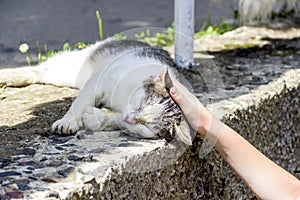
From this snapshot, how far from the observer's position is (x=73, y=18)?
5.54 metres

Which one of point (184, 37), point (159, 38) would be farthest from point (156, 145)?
point (159, 38)

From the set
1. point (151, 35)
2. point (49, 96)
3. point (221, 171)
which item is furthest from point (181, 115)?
point (151, 35)

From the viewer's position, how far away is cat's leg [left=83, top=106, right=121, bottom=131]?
8.42 ft

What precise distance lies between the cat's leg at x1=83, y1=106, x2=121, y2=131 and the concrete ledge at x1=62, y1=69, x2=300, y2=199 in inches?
10.5

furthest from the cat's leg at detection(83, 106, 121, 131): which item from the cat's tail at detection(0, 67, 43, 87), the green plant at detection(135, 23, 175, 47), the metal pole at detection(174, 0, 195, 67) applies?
the green plant at detection(135, 23, 175, 47)

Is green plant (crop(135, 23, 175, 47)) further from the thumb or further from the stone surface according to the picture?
the thumb

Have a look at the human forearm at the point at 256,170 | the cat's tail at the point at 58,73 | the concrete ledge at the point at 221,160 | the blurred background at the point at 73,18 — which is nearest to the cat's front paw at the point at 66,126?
the concrete ledge at the point at 221,160

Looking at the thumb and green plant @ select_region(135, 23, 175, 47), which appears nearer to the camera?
the thumb

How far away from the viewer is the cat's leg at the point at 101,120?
257 centimetres

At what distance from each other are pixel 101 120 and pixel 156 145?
11.9 inches

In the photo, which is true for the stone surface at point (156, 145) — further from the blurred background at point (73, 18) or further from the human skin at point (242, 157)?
the blurred background at point (73, 18)

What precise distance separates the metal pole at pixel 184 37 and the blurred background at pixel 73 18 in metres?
0.99

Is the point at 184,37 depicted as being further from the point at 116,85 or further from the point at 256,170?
the point at 256,170

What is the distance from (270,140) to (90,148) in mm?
1242
